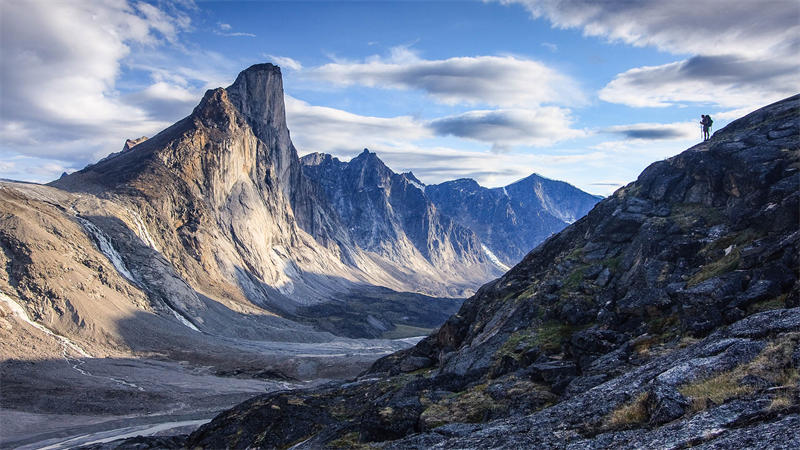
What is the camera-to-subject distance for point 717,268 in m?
25.3

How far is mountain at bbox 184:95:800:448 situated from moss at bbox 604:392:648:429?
0.05 meters

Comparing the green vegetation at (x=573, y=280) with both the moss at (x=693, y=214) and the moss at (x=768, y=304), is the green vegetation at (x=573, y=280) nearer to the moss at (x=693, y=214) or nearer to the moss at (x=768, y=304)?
the moss at (x=693, y=214)

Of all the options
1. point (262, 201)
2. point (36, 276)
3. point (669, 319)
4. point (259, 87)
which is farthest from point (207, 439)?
point (259, 87)

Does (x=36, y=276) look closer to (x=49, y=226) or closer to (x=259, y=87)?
(x=49, y=226)

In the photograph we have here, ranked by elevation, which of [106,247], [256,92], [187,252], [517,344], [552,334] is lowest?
[517,344]

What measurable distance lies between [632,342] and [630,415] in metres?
10.0

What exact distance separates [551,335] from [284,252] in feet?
512

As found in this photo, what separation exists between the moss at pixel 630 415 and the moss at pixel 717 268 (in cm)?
1277

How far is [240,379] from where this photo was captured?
75.4 metres

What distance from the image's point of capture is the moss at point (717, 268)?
24.5 m

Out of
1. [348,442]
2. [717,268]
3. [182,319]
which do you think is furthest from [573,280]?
[182,319]

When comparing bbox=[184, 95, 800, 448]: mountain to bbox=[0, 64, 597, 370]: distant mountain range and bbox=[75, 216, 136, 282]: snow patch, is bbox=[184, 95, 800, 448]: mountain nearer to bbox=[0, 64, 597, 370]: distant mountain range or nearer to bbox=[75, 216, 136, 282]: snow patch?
bbox=[0, 64, 597, 370]: distant mountain range

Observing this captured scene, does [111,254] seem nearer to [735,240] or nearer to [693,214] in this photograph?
[693,214]

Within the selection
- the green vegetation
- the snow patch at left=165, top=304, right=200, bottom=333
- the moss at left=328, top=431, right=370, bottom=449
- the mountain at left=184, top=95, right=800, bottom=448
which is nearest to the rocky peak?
the snow patch at left=165, top=304, right=200, bottom=333
